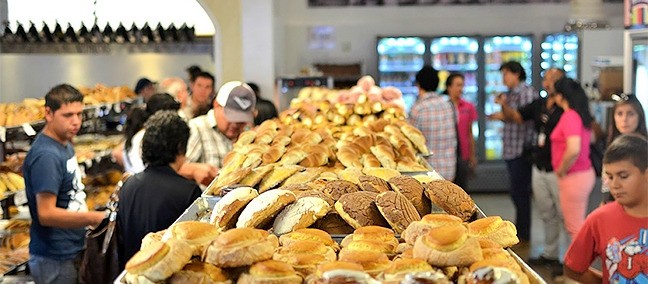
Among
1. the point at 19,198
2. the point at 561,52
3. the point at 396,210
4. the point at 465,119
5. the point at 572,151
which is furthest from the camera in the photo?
the point at 561,52

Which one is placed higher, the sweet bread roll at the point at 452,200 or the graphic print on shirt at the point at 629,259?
the sweet bread roll at the point at 452,200

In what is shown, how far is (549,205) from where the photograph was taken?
765 centimetres

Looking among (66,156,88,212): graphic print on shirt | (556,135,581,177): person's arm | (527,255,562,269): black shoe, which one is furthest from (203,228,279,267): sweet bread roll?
(527,255,562,269): black shoe

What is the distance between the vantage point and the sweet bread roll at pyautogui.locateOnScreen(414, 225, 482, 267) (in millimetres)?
1726

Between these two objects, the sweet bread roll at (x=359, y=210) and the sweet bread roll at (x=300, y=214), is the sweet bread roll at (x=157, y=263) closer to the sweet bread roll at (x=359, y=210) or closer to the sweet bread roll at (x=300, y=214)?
the sweet bread roll at (x=300, y=214)

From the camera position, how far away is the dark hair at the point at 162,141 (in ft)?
12.8

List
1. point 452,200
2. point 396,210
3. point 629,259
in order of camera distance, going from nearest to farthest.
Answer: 1. point 396,210
2. point 452,200
3. point 629,259

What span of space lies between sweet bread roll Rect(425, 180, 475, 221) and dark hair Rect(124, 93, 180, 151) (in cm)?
333

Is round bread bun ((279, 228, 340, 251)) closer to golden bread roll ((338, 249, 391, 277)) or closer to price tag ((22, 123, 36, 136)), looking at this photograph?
golden bread roll ((338, 249, 391, 277))

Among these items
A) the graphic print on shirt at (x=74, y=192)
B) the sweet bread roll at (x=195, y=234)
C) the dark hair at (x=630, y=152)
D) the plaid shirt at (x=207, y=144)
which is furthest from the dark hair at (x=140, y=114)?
the sweet bread roll at (x=195, y=234)

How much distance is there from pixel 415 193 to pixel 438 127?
17.9 feet

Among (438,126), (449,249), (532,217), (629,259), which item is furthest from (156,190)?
(532,217)

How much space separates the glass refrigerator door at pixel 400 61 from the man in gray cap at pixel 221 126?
293 inches

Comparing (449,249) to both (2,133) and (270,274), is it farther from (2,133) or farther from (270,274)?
(2,133)
